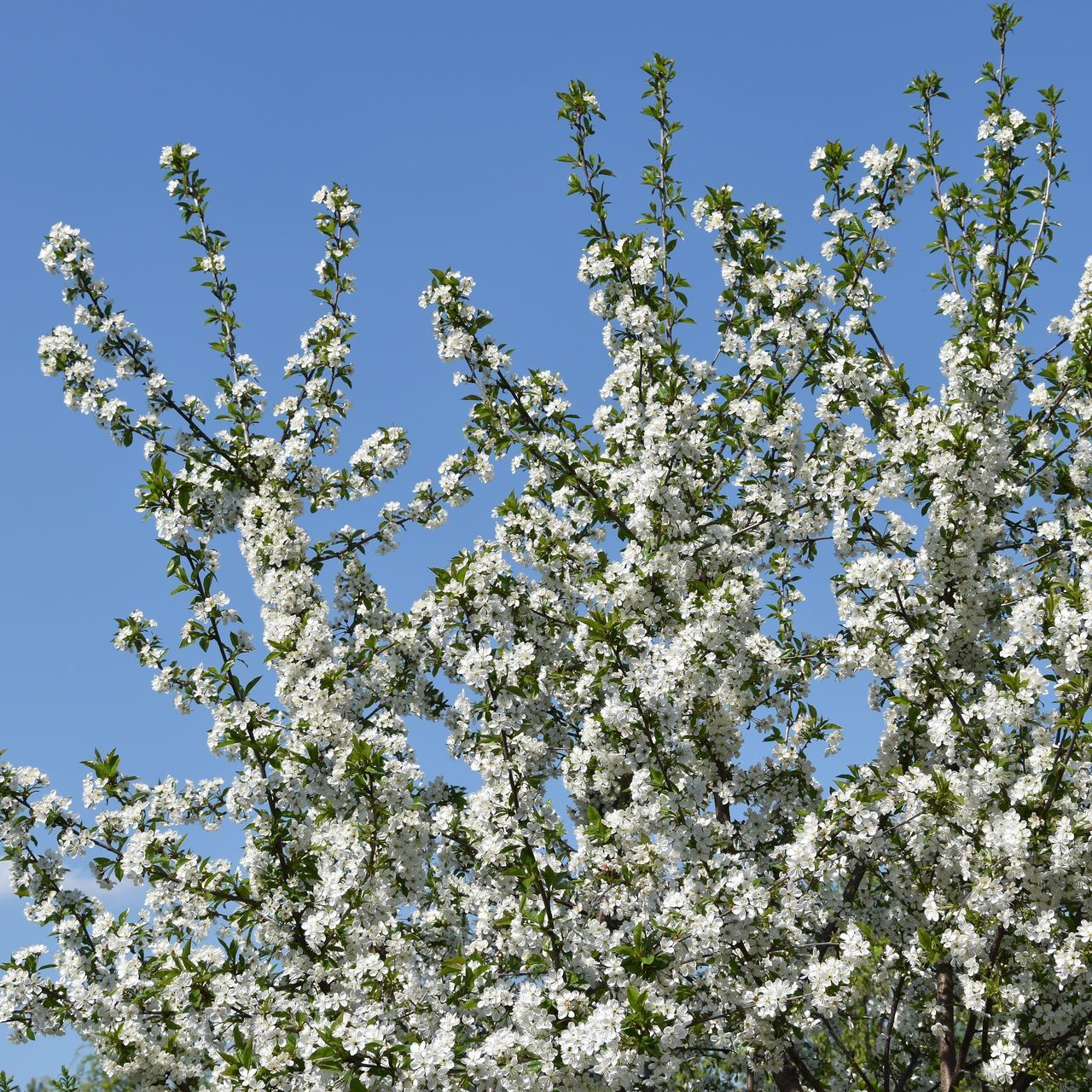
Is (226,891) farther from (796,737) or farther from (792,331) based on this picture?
(792,331)

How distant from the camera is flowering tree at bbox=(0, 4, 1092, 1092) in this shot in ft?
24.1

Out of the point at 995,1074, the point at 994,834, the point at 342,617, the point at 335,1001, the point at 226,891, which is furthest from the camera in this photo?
the point at 342,617

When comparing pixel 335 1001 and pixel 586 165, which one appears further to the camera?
pixel 586 165

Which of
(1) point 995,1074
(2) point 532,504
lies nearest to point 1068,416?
(2) point 532,504

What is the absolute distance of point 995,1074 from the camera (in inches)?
312

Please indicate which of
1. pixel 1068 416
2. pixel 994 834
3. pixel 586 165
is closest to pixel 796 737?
pixel 994 834

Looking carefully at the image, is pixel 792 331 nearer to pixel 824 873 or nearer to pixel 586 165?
pixel 586 165

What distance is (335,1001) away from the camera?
6.89m

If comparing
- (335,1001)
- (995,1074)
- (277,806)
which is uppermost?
(277,806)

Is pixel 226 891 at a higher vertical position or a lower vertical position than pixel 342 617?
lower

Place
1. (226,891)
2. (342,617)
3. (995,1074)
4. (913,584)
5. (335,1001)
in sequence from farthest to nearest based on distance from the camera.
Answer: (342,617), (913,584), (226,891), (995,1074), (335,1001)

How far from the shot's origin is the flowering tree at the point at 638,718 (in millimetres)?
7348

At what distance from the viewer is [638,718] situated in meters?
7.66

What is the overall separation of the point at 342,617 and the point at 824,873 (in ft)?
17.6
